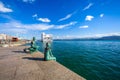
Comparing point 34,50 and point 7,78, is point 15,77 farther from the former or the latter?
point 34,50

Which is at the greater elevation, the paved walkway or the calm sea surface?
the paved walkway

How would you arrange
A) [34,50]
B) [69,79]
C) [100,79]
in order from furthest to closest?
[34,50]
[100,79]
[69,79]

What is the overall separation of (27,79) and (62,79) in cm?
199

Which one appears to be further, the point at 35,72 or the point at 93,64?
the point at 93,64

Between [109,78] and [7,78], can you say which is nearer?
[7,78]

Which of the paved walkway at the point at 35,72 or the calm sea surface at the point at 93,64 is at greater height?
the paved walkway at the point at 35,72

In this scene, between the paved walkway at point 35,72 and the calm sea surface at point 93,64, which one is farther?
the calm sea surface at point 93,64

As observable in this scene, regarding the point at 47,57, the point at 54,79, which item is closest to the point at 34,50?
the point at 47,57

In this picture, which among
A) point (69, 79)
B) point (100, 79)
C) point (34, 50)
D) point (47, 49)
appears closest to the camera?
point (69, 79)

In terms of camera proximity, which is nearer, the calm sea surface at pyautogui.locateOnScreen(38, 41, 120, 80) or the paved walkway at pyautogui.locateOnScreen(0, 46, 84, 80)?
the paved walkway at pyautogui.locateOnScreen(0, 46, 84, 80)

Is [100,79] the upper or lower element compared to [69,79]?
lower

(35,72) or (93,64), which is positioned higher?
(35,72)

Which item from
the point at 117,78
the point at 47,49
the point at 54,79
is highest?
the point at 47,49

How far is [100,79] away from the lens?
7926 millimetres
